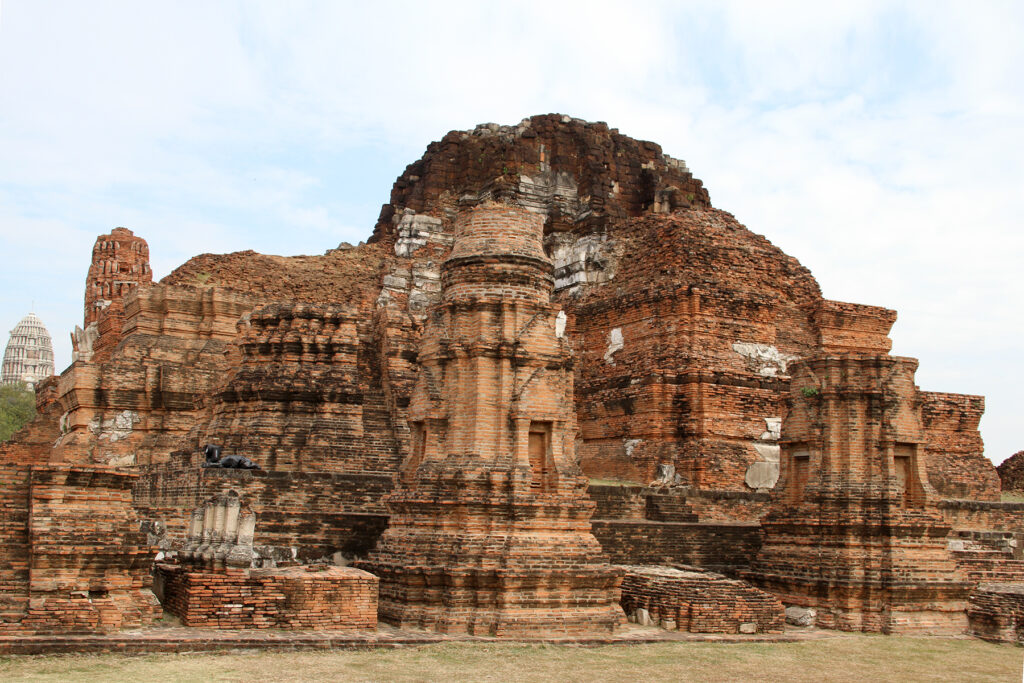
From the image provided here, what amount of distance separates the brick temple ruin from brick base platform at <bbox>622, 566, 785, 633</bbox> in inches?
1.5

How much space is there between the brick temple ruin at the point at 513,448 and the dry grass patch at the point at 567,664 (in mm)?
966

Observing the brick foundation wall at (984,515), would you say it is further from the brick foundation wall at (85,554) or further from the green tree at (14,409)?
the green tree at (14,409)

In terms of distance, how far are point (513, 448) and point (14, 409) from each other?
4629 centimetres

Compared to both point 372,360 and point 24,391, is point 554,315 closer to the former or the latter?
point 372,360

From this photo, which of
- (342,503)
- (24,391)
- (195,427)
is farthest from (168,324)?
(24,391)

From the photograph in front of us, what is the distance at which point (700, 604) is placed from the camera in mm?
15102

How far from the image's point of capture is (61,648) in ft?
36.2

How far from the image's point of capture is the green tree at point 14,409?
50.4 m

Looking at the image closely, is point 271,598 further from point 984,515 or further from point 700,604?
→ point 984,515

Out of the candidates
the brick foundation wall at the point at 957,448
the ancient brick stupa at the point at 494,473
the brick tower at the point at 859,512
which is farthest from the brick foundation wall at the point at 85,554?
the brick foundation wall at the point at 957,448

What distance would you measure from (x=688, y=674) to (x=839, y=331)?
15688 millimetres

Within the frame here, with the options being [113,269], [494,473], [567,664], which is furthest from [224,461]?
[113,269]

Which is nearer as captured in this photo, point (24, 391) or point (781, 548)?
point (781, 548)

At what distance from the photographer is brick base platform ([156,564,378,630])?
12820 mm
